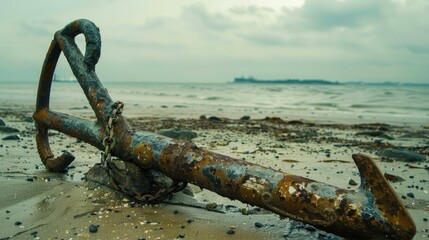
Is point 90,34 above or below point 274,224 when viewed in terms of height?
above

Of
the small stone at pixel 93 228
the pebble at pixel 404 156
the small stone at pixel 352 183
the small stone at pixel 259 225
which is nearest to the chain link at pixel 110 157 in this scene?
the small stone at pixel 93 228

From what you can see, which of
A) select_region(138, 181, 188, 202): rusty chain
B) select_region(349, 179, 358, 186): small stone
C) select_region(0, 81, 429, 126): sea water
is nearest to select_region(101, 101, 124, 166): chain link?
select_region(138, 181, 188, 202): rusty chain

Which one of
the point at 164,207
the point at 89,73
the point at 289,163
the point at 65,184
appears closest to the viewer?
the point at 164,207

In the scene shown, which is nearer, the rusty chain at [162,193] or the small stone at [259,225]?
the small stone at [259,225]

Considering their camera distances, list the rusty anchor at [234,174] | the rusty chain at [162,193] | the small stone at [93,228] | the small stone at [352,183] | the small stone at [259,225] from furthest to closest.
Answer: the small stone at [352,183] → the rusty chain at [162,193] → the small stone at [259,225] → the small stone at [93,228] → the rusty anchor at [234,174]

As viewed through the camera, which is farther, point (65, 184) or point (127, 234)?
point (65, 184)

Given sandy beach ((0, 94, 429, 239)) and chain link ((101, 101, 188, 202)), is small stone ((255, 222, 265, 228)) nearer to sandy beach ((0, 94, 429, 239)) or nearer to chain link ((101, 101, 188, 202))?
sandy beach ((0, 94, 429, 239))

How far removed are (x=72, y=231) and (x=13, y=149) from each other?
3.26 metres

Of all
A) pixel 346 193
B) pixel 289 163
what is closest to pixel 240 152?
pixel 289 163

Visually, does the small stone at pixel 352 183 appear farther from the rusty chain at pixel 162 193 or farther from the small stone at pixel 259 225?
the rusty chain at pixel 162 193

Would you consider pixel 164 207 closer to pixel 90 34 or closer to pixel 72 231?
pixel 72 231

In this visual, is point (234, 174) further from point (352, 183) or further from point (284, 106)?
point (284, 106)

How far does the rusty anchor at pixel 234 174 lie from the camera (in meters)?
1.89

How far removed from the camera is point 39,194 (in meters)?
3.08
